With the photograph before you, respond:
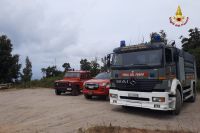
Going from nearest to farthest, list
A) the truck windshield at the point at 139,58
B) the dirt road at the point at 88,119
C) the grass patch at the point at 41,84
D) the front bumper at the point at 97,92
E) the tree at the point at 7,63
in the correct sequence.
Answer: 1. the dirt road at the point at 88,119
2. the truck windshield at the point at 139,58
3. the front bumper at the point at 97,92
4. the grass patch at the point at 41,84
5. the tree at the point at 7,63

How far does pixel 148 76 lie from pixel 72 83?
9.43 m

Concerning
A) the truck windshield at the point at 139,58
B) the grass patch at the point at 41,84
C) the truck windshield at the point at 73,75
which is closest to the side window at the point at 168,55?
the truck windshield at the point at 139,58

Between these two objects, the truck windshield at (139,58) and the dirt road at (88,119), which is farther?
the truck windshield at (139,58)

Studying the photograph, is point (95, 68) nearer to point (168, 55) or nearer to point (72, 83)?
point (72, 83)

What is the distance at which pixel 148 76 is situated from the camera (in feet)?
31.3

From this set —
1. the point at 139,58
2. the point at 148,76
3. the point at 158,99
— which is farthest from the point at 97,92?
the point at 158,99

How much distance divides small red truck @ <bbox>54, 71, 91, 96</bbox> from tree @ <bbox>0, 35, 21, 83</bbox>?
21.1 m

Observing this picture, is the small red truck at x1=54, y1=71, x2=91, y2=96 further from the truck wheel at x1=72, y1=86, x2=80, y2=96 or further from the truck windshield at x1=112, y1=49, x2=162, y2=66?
the truck windshield at x1=112, y1=49, x2=162, y2=66

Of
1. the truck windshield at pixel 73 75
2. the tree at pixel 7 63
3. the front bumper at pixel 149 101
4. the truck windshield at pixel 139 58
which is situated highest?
the tree at pixel 7 63

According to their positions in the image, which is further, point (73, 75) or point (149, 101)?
point (73, 75)

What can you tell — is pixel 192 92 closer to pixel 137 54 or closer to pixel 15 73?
pixel 137 54

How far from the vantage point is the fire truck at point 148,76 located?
9.37m

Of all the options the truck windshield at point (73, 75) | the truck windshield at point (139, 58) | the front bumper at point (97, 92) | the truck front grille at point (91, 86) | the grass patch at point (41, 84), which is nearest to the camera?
the truck windshield at point (139, 58)

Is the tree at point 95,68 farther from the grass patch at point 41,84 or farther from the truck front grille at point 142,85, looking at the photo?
the truck front grille at point 142,85
